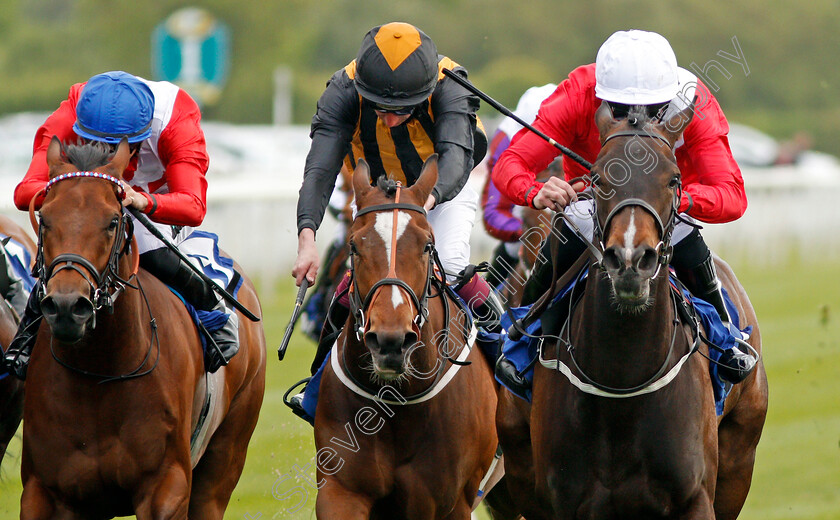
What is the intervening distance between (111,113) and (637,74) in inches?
83.4

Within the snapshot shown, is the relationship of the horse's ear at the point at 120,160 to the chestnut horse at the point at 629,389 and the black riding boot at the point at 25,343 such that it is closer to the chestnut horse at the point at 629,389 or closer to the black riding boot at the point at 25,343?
the black riding boot at the point at 25,343

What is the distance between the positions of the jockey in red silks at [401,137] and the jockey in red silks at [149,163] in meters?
0.50

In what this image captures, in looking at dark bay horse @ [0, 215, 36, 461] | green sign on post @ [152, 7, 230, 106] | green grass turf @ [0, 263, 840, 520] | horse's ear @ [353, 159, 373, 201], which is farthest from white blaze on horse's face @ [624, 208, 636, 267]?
green sign on post @ [152, 7, 230, 106]

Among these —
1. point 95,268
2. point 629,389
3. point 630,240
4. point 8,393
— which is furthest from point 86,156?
point 629,389

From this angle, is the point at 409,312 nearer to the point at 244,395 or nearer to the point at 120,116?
the point at 120,116

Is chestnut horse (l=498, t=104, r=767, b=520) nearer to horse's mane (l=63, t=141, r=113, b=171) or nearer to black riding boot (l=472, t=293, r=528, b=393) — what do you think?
black riding boot (l=472, t=293, r=528, b=393)

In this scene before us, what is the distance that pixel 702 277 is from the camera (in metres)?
5.42

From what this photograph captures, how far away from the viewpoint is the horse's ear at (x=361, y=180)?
5043 millimetres

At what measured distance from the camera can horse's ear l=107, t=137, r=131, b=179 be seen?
489 centimetres

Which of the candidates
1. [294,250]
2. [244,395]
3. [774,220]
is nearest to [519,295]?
[244,395]

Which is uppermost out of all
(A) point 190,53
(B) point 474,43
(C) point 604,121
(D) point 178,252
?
(C) point 604,121

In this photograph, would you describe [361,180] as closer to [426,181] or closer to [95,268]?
[426,181]

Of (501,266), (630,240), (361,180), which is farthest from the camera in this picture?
(501,266)

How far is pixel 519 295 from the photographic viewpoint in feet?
23.9
